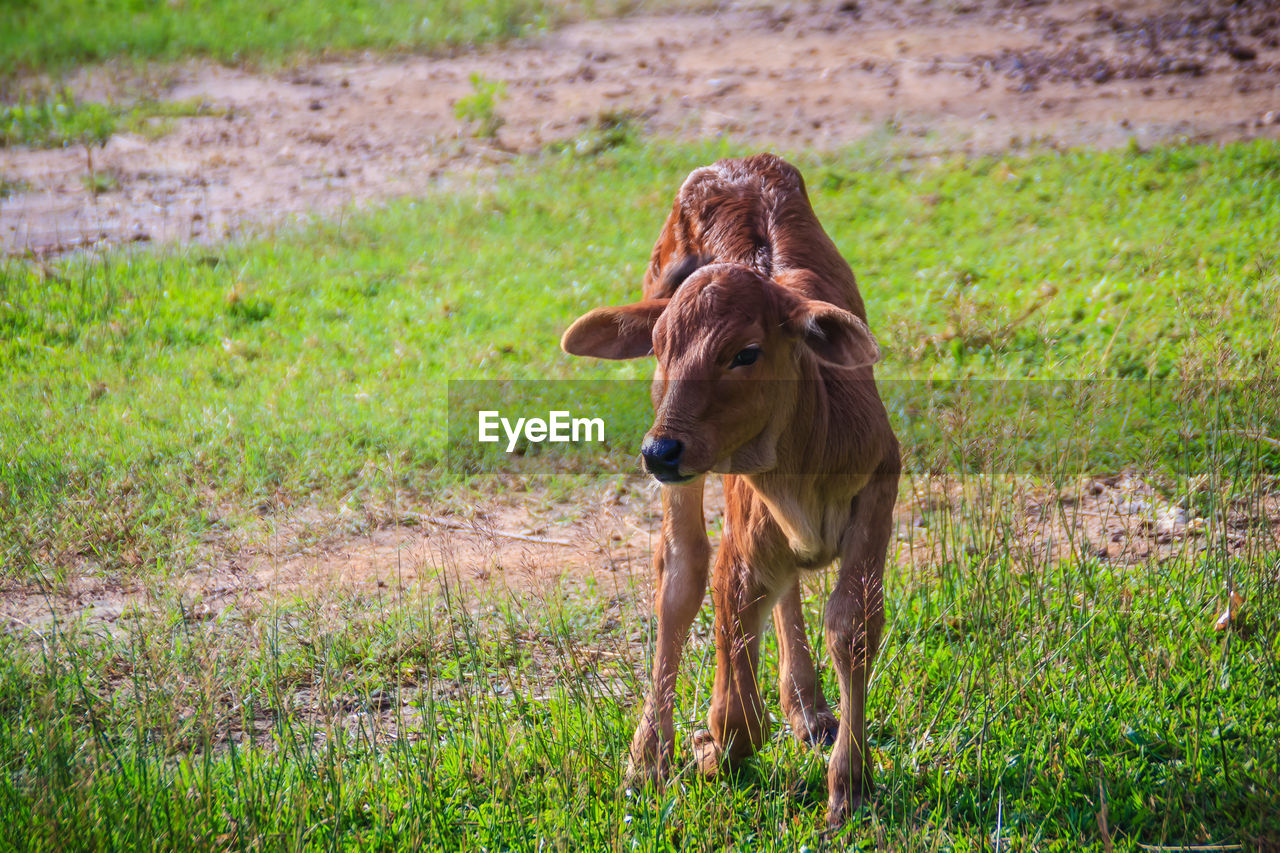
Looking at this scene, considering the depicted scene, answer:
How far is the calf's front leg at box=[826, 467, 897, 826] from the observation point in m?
3.52

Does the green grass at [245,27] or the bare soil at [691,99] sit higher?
the green grass at [245,27]

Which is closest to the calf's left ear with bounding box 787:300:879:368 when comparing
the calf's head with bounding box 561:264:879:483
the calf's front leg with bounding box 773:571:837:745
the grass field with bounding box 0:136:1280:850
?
the calf's head with bounding box 561:264:879:483

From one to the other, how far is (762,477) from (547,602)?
2.70 ft

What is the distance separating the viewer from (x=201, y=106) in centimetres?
1241

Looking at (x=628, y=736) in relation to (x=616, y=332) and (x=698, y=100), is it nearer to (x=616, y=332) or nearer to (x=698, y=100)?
(x=616, y=332)

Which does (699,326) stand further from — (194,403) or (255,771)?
(194,403)

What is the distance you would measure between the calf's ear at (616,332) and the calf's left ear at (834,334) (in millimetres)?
452

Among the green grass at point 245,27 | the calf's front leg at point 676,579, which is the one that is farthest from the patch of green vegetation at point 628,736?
the green grass at point 245,27

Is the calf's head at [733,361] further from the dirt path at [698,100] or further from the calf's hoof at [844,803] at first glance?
the dirt path at [698,100]

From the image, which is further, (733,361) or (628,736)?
(628,736)

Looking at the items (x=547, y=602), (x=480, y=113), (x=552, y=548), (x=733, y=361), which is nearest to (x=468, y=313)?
(x=552, y=548)

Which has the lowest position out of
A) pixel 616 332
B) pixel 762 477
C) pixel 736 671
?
pixel 736 671

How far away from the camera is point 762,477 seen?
3.66 meters

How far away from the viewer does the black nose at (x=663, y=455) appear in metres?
3.18
